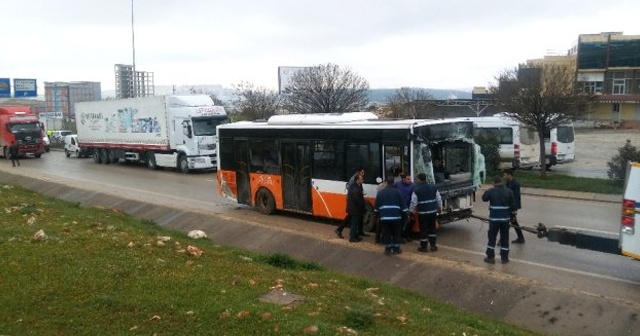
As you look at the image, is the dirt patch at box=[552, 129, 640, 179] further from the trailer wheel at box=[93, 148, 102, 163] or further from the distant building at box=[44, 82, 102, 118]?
the distant building at box=[44, 82, 102, 118]

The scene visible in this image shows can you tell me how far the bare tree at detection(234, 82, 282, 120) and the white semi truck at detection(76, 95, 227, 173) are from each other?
37.8ft

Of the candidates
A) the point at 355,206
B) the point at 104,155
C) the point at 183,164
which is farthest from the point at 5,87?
the point at 355,206

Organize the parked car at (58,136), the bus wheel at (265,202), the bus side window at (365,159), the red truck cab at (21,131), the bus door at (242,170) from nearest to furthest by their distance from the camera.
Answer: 1. the bus side window at (365,159)
2. the bus wheel at (265,202)
3. the bus door at (242,170)
4. the red truck cab at (21,131)
5. the parked car at (58,136)

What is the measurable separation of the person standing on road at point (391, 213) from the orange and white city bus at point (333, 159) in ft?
3.82

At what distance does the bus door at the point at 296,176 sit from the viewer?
587 inches

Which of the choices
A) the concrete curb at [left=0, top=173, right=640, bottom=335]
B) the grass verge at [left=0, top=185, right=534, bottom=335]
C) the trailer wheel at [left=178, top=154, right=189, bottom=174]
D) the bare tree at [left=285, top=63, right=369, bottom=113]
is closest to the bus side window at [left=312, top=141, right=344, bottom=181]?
the concrete curb at [left=0, top=173, right=640, bottom=335]

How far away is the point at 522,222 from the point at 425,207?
180 inches

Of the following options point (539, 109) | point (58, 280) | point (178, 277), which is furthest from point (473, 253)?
point (539, 109)

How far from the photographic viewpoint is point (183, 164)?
29.4 m

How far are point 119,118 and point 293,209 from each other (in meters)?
22.2

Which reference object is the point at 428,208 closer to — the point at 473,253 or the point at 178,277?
the point at 473,253

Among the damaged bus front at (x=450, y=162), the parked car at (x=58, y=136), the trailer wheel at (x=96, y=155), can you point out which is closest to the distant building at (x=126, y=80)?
the parked car at (x=58, y=136)

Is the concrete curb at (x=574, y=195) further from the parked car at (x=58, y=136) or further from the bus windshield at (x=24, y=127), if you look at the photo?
the parked car at (x=58, y=136)

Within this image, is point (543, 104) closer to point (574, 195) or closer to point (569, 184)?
point (569, 184)
